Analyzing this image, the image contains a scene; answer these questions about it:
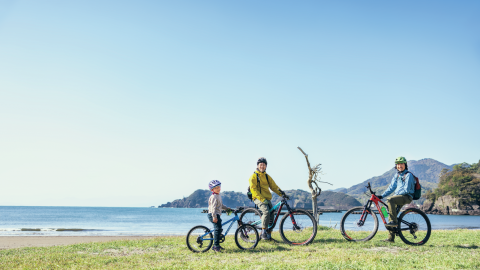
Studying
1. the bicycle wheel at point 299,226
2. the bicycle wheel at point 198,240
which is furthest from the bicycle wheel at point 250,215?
the bicycle wheel at point 198,240

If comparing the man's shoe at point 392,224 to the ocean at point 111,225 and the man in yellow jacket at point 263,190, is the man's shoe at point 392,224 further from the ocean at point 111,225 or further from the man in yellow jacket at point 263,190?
the man in yellow jacket at point 263,190

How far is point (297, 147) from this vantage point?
746 inches

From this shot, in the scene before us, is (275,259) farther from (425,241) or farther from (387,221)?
(425,241)

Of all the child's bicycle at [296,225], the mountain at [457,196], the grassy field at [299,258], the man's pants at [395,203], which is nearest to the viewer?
the grassy field at [299,258]

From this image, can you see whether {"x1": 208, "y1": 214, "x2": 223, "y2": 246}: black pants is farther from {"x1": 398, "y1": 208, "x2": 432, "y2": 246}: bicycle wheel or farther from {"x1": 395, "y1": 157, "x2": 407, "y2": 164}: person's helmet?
{"x1": 395, "y1": 157, "x2": 407, "y2": 164}: person's helmet

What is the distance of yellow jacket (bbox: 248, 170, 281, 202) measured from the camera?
30.6 ft

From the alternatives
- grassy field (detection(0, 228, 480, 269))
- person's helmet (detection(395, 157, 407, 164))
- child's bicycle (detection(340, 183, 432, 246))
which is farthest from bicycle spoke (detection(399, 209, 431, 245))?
person's helmet (detection(395, 157, 407, 164))

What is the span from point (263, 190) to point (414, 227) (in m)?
4.43

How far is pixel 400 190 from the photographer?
8.80 meters

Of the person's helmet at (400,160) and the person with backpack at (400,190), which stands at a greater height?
the person's helmet at (400,160)

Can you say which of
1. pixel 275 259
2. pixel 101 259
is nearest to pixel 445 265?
pixel 275 259

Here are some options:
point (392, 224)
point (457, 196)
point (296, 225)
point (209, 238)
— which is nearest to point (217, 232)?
point (209, 238)

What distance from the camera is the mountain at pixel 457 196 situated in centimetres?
11631

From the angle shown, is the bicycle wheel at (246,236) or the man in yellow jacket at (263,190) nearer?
the bicycle wheel at (246,236)
